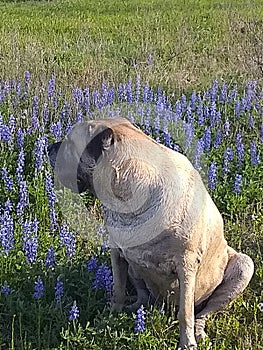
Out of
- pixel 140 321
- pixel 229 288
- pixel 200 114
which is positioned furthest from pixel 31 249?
pixel 200 114

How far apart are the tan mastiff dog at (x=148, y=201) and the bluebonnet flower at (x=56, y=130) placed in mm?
2592

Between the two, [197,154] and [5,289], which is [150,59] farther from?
[5,289]

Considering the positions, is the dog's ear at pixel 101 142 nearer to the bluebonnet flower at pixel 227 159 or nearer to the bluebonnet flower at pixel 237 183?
Result: the bluebonnet flower at pixel 237 183

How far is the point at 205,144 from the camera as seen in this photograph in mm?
6621

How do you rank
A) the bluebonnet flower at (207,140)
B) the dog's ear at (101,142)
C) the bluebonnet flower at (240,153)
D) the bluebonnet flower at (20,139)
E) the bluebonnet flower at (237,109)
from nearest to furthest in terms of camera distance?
the dog's ear at (101,142), the bluebonnet flower at (20,139), the bluebonnet flower at (240,153), the bluebonnet flower at (207,140), the bluebonnet flower at (237,109)

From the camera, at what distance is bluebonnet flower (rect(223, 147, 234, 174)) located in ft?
20.2

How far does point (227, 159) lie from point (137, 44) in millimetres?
5887

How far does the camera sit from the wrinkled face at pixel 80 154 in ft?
11.3

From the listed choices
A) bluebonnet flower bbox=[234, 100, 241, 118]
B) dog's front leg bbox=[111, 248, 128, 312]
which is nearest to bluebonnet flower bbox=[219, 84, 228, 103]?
bluebonnet flower bbox=[234, 100, 241, 118]

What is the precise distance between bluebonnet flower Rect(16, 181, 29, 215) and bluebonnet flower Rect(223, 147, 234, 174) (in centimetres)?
189

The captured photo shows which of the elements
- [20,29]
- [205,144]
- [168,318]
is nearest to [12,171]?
[205,144]

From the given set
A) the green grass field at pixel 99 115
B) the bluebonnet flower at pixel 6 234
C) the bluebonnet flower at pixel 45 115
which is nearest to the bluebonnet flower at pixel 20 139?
the green grass field at pixel 99 115

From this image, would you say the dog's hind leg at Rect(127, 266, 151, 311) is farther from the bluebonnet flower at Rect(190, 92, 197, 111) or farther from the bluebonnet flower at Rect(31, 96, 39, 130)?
the bluebonnet flower at Rect(190, 92, 197, 111)

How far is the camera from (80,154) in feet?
11.6
